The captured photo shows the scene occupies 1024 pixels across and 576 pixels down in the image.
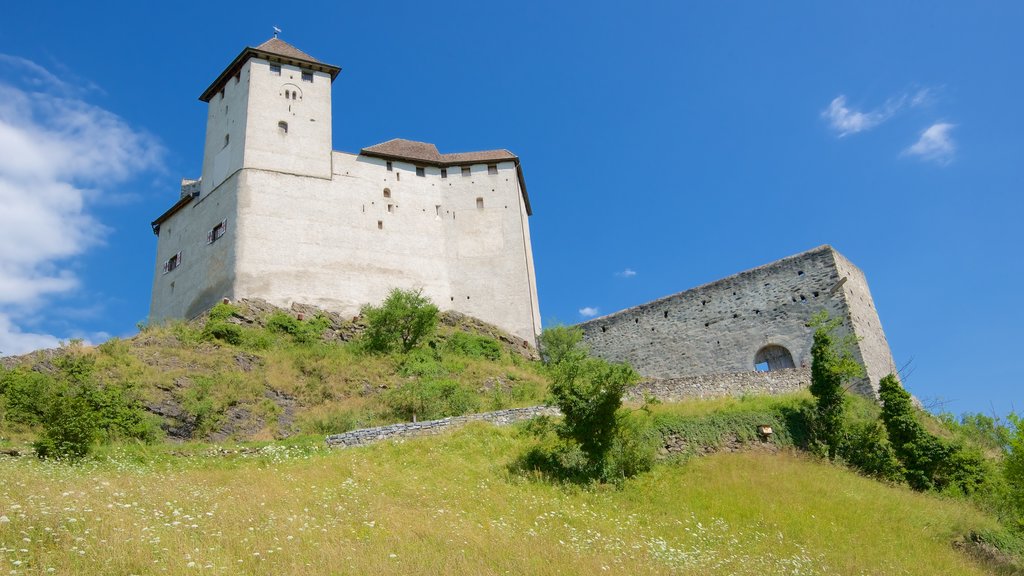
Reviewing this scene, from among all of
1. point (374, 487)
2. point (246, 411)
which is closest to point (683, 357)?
point (246, 411)

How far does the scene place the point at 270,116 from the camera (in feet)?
133

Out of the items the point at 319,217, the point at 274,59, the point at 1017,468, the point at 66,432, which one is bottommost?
the point at 1017,468

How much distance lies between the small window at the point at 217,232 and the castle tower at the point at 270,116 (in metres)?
2.70

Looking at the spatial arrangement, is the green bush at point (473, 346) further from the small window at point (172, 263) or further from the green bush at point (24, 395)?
the green bush at point (24, 395)

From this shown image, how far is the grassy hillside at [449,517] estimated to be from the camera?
33.8 feet

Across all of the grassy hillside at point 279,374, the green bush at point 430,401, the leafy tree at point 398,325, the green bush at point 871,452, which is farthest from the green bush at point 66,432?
the green bush at point 871,452

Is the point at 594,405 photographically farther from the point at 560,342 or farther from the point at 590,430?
the point at 560,342

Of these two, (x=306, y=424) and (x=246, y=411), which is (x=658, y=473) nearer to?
Result: (x=306, y=424)

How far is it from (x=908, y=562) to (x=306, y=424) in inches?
672

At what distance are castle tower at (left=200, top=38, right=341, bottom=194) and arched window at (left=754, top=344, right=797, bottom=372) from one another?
77.0ft

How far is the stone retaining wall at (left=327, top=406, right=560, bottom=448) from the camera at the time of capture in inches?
807

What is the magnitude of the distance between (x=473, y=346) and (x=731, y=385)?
13.8 metres

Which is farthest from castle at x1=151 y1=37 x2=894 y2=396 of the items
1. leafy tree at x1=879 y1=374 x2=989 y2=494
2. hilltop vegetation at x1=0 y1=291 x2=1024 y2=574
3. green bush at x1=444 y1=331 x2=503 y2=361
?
→ leafy tree at x1=879 y1=374 x2=989 y2=494

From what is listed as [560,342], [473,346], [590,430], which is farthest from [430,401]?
[560,342]
